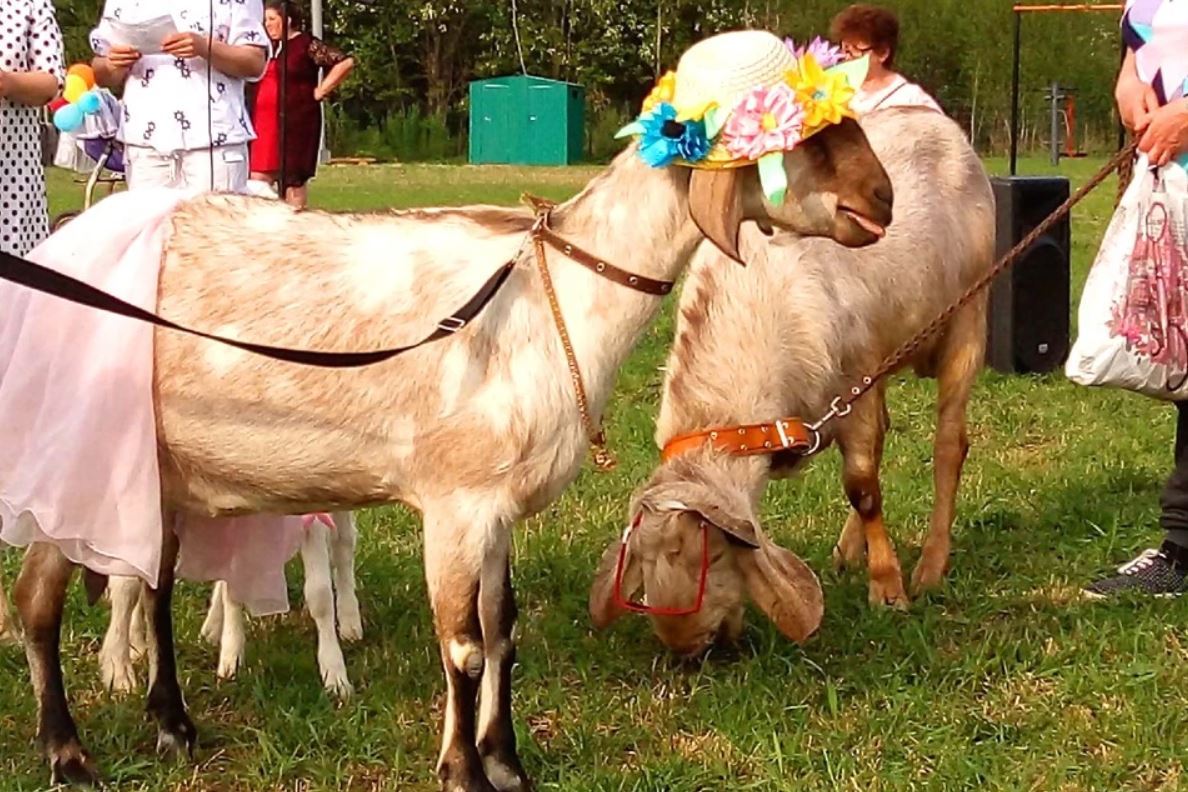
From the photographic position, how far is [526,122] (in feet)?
141

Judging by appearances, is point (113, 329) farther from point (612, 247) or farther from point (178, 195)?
point (612, 247)

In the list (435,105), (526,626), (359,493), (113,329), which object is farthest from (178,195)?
(435,105)

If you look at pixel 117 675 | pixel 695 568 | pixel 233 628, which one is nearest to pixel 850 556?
pixel 695 568

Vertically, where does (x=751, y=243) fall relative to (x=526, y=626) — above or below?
above

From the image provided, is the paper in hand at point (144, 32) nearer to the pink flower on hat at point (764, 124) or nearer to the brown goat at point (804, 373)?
the brown goat at point (804, 373)

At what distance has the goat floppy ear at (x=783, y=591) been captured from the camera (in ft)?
16.1

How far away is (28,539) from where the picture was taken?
4.09 m

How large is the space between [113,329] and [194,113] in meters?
2.31

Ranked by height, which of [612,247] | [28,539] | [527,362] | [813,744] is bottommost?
[813,744]

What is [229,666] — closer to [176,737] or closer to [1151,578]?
[176,737]

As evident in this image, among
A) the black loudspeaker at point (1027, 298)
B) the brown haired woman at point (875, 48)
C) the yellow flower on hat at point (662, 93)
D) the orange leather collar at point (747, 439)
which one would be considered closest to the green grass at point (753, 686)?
the orange leather collar at point (747, 439)

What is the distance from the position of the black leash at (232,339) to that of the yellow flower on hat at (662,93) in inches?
20.6

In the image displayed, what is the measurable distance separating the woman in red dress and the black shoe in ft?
27.6

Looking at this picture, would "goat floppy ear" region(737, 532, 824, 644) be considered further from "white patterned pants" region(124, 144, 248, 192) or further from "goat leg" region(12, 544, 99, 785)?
"white patterned pants" region(124, 144, 248, 192)
